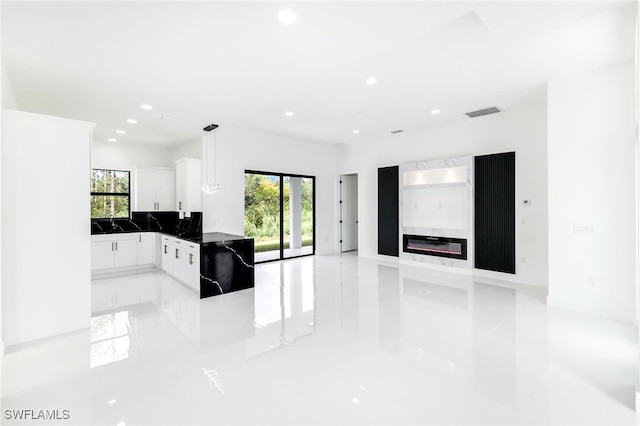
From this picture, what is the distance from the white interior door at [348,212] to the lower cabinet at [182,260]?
471cm

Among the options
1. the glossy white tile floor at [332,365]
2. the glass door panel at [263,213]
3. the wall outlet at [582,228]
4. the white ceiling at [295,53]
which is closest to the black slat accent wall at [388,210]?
the white ceiling at [295,53]

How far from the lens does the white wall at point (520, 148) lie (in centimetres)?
Result: 534

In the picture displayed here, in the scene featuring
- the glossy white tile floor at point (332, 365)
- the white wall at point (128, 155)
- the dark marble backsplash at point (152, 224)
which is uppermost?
the white wall at point (128, 155)

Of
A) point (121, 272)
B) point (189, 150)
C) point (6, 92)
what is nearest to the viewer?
point (6, 92)

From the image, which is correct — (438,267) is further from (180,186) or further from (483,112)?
(180,186)

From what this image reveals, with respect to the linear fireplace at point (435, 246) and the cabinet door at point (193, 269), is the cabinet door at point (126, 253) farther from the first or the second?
the linear fireplace at point (435, 246)

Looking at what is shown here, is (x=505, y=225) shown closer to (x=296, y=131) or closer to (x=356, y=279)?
(x=356, y=279)

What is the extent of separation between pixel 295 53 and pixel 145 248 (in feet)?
18.7

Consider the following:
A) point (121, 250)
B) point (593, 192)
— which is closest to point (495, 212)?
point (593, 192)

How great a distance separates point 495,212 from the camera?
5891 millimetres

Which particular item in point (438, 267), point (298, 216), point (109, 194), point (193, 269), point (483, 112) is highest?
point (483, 112)

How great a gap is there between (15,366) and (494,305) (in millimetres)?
5307

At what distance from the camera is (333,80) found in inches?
166

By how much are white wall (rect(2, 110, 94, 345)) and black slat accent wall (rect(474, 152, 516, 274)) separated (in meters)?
6.34
